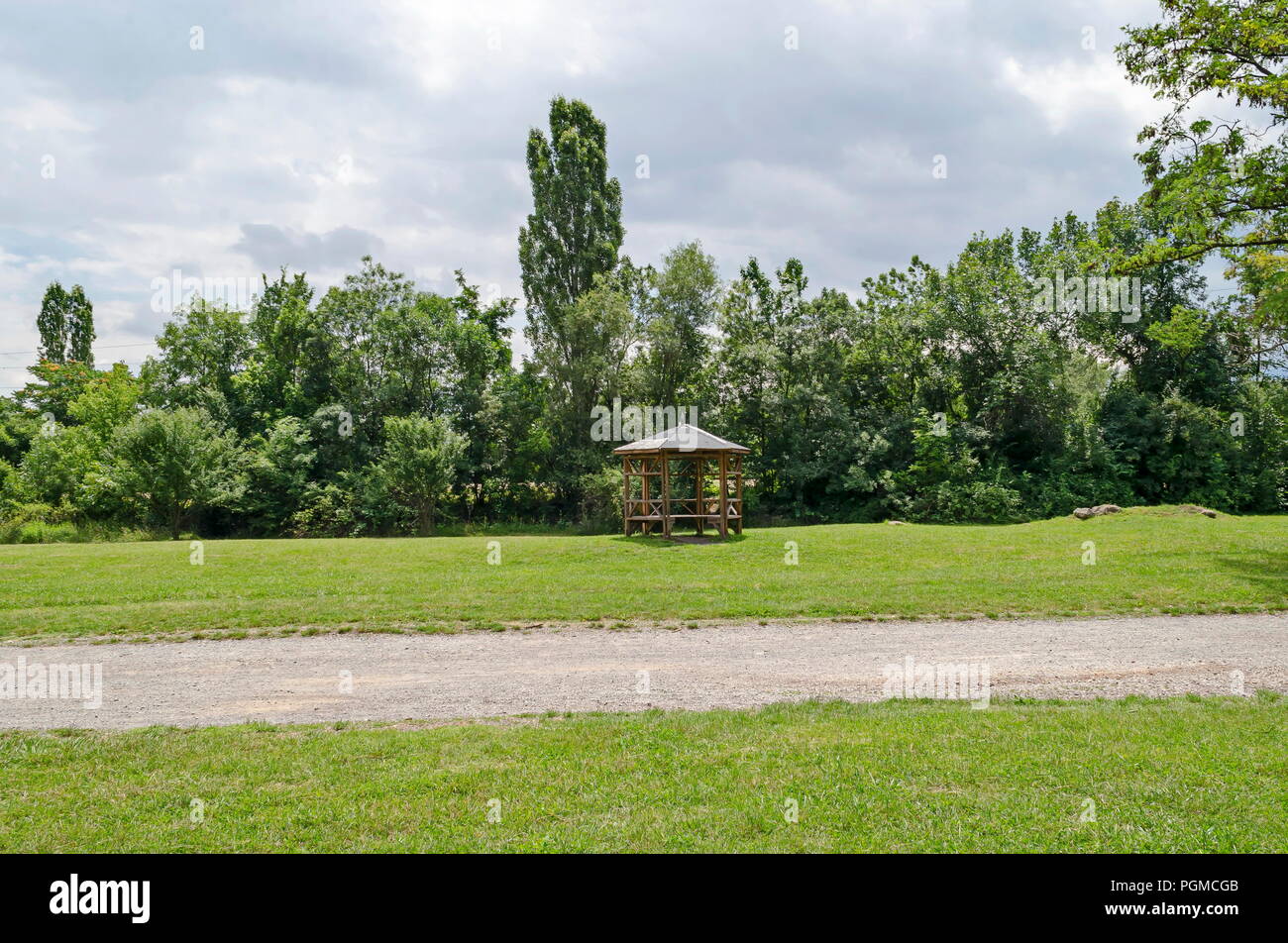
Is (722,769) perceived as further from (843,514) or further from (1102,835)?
(843,514)

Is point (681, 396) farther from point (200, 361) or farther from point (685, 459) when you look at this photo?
point (200, 361)

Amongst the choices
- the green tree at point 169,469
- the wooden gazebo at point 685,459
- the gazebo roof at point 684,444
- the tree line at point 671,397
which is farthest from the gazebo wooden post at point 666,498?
the green tree at point 169,469

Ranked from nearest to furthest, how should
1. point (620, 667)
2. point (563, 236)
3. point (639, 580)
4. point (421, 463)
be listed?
1. point (620, 667)
2. point (639, 580)
3. point (421, 463)
4. point (563, 236)

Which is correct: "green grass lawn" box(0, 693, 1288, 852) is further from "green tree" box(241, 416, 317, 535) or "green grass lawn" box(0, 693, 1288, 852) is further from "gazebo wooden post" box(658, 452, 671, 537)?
"green tree" box(241, 416, 317, 535)

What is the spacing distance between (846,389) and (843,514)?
20.3 ft

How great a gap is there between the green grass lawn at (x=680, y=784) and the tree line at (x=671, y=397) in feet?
85.0

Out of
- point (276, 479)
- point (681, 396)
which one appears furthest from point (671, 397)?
point (276, 479)

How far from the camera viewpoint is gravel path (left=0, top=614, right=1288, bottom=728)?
24.2ft

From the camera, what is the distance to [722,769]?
209 inches

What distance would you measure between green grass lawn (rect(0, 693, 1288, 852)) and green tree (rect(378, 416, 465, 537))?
26.7 metres

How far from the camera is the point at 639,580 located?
49.2ft

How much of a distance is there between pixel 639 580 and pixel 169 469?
24244mm

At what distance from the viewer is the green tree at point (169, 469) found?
30.2 m

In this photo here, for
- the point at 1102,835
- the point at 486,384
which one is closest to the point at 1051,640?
the point at 1102,835
